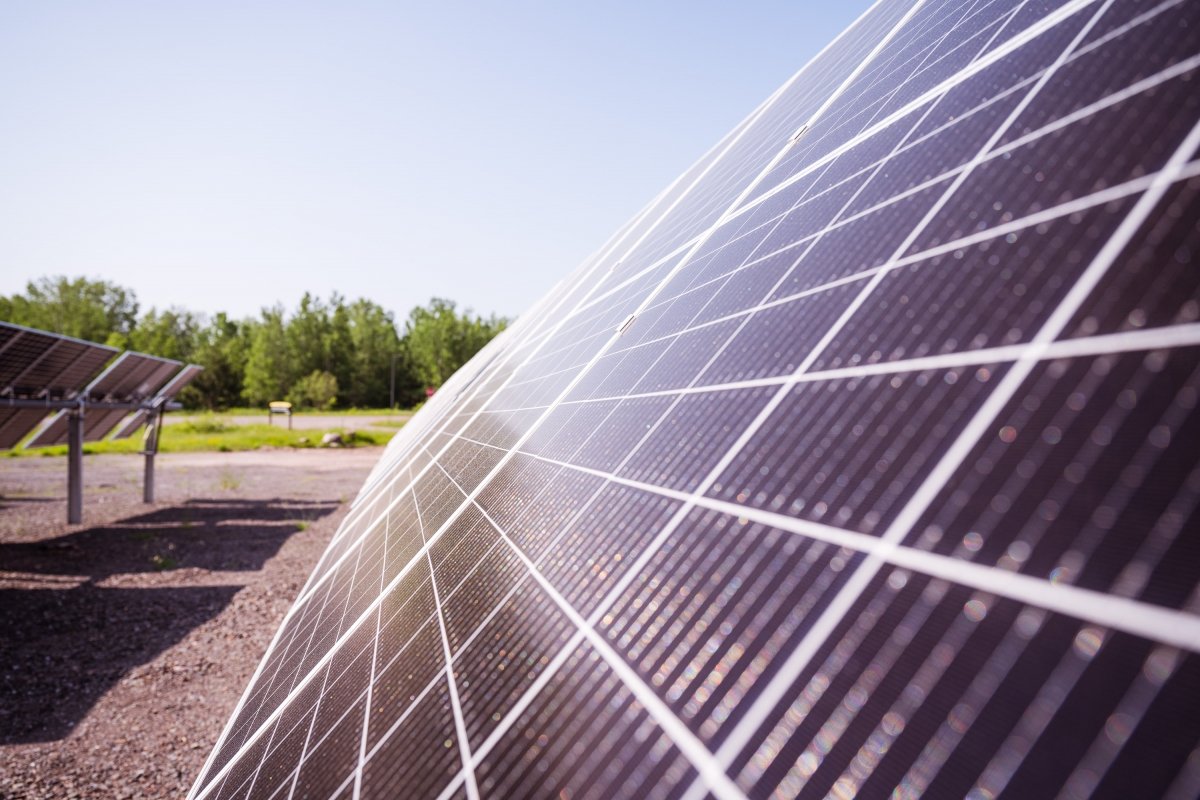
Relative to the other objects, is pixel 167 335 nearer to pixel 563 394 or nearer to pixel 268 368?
pixel 268 368

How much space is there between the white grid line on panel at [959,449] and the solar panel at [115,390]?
2772cm

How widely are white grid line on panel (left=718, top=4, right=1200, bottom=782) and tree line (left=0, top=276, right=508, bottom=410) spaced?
106 meters

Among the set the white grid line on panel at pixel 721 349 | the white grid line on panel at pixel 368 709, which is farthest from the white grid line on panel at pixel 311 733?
the white grid line on panel at pixel 721 349

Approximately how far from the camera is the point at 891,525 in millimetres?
1930

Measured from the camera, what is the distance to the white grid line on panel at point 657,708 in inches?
66.6

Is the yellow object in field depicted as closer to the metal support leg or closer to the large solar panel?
the metal support leg

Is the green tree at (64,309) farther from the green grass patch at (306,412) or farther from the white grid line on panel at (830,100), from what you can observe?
the white grid line on panel at (830,100)

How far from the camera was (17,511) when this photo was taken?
25.4m

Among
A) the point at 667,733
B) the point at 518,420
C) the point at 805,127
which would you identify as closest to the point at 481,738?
the point at 667,733

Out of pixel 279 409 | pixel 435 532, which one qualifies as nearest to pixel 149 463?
pixel 435 532

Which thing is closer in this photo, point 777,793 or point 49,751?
point 777,793

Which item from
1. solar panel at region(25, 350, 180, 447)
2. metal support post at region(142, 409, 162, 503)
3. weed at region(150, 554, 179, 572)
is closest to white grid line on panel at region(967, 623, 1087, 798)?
weed at region(150, 554, 179, 572)

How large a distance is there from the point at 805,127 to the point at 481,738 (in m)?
7.30

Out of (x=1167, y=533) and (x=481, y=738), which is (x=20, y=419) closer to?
(x=481, y=738)
